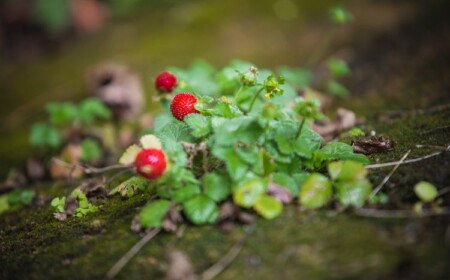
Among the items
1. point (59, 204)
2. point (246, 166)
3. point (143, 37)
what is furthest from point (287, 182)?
point (143, 37)

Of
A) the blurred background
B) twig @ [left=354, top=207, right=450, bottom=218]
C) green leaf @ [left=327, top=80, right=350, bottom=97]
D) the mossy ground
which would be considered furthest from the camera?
the blurred background

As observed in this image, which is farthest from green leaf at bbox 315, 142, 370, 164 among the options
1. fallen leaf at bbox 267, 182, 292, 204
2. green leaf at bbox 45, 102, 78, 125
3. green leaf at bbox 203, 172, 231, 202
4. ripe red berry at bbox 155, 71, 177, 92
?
green leaf at bbox 45, 102, 78, 125

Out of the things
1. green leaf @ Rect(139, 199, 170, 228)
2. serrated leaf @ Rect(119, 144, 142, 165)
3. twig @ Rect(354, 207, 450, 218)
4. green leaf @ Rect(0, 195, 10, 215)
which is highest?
serrated leaf @ Rect(119, 144, 142, 165)

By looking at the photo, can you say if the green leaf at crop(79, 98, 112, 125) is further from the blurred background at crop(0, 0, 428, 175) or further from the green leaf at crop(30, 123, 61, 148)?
the blurred background at crop(0, 0, 428, 175)

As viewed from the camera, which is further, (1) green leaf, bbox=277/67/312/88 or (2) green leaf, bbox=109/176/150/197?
(1) green leaf, bbox=277/67/312/88

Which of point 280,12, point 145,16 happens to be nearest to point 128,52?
point 145,16
